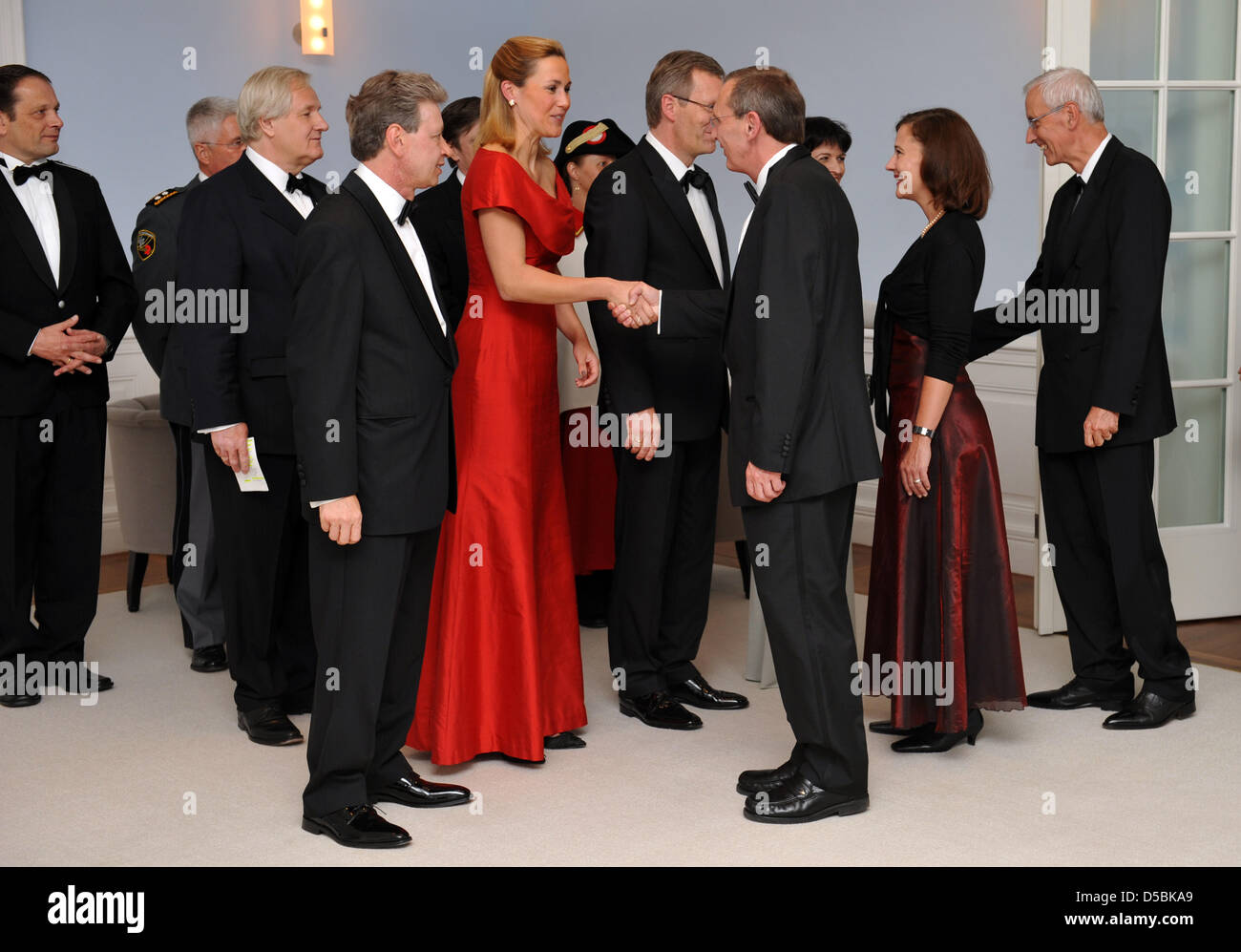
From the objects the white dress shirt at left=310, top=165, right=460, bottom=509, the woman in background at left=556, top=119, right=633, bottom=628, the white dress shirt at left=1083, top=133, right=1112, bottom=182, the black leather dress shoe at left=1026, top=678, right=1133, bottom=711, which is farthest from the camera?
the woman in background at left=556, top=119, right=633, bottom=628

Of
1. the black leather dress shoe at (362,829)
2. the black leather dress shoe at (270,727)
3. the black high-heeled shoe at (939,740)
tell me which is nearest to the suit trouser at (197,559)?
the black leather dress shoe at (270,727)

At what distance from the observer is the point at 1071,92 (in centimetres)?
374

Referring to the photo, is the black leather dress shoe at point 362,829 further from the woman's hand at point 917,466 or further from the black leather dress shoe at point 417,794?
the woman's hand at point 917,466

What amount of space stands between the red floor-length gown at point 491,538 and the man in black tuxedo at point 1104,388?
1.22m

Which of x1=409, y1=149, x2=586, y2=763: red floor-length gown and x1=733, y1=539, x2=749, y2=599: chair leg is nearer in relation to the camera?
x1=409, y1=149, x2=586, y2=763: red floor-length gown

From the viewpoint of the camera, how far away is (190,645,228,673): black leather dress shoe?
4.45 metres

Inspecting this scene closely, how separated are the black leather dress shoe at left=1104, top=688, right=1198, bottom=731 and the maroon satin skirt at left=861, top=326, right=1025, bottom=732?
42cm

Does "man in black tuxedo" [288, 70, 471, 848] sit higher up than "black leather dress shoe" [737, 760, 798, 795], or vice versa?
"man in black tuxedo" [288, 70, 471, 848]

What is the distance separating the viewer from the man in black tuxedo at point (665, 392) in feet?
11.8

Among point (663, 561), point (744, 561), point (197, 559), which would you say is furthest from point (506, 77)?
point (744, 561)

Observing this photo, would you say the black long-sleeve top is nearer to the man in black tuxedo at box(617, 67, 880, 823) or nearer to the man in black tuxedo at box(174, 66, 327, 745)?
the man in black tuxedo at box(617, 67, 880, 823)

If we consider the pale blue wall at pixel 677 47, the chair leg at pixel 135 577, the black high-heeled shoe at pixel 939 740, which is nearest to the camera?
the black high-heeled shoe at pixel 939 740

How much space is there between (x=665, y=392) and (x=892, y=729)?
3.49 ft

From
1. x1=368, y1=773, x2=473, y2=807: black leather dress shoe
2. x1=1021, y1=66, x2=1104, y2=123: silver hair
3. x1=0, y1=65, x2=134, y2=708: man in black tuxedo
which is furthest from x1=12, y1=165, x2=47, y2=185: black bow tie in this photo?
x1=1021, y1=66, x2=1104, y2=123: silver hair
